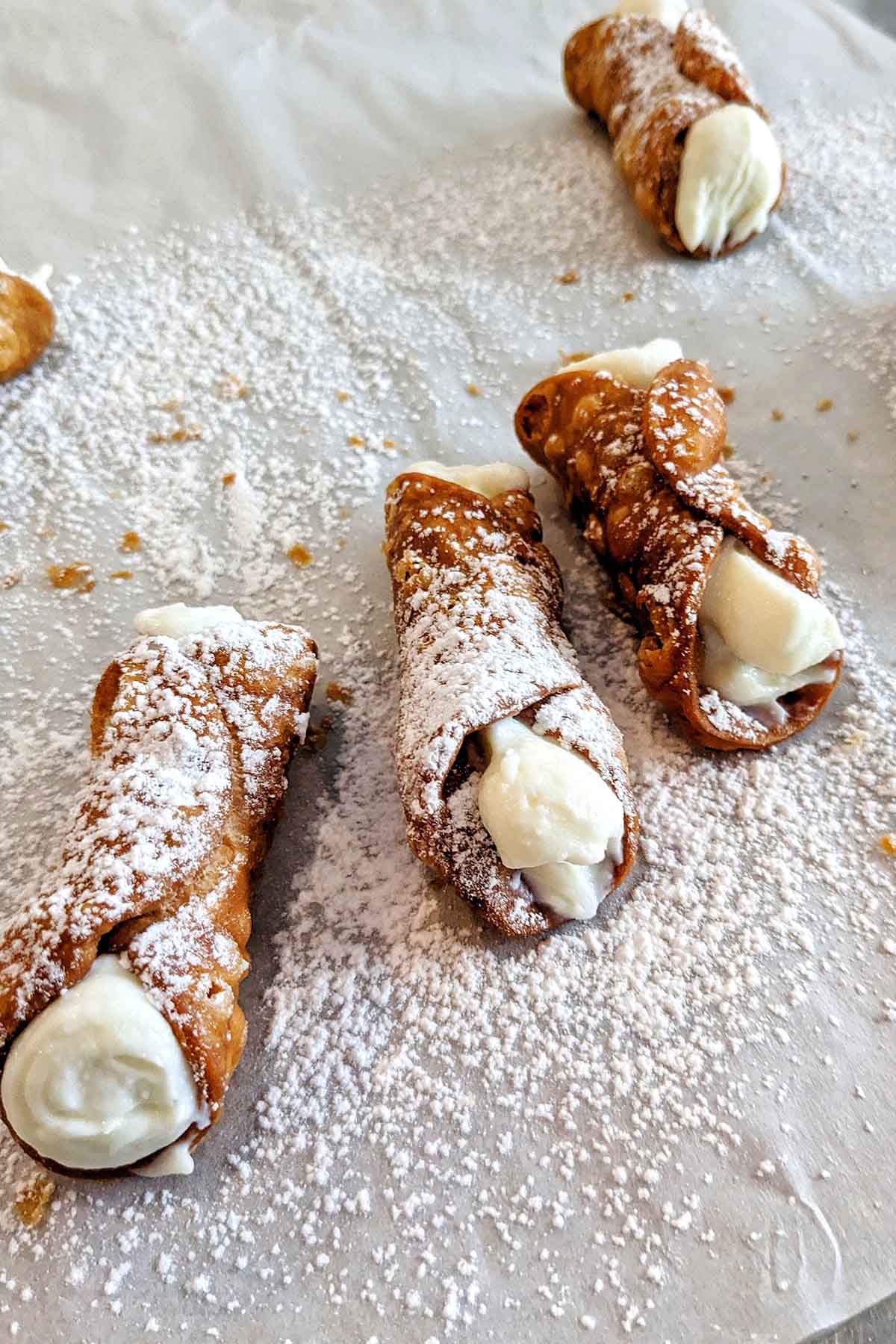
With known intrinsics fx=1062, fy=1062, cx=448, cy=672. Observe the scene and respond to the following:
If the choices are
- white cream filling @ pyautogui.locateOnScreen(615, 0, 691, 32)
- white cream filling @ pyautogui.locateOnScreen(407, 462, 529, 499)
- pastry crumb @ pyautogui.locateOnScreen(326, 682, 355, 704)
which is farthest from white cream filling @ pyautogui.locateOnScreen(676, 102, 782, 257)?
pastry crumb @ pyautogui.locateOnScreen(326, 682, 355, 704)

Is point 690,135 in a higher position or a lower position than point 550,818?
higher

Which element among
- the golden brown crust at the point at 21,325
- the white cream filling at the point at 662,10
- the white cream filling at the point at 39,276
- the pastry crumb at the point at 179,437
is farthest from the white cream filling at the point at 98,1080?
the white cream filling at the point at 662,10

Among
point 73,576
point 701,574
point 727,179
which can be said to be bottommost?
point 73,576

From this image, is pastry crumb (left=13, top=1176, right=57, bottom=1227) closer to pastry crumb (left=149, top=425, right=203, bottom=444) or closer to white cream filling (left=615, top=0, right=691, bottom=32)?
pastry crumb (left=149, top=425, right=203, bottom=444)

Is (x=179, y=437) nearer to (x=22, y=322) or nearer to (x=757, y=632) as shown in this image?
(x=22, y=322)

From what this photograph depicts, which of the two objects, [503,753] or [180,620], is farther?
[180,620]

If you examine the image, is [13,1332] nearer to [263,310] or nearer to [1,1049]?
[1,1049]

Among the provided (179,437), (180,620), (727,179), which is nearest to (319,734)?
(180,620)

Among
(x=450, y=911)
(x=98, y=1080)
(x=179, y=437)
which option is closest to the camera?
(x=98, y=1080)

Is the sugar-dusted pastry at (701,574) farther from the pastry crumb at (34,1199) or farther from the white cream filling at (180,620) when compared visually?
the pastry crumb at (34,1199)
